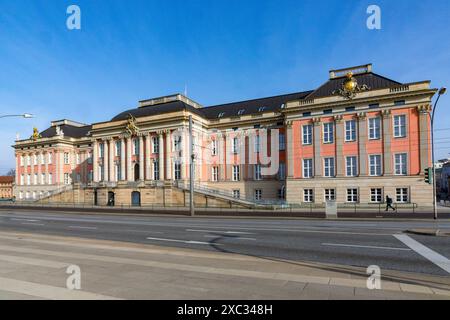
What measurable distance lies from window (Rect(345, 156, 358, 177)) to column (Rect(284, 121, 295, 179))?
23.4 ft

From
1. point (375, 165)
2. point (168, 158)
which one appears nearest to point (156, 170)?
point (168, 158)

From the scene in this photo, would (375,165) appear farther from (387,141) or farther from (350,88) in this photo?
(350,88)

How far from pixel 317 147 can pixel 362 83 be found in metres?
10.3

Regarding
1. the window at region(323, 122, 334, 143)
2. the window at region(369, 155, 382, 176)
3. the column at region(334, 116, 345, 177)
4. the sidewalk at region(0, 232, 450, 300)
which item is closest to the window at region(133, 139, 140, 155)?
the window at region(323, 122, 334, 143)

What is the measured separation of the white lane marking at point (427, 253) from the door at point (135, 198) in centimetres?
4019

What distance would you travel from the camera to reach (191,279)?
693cm

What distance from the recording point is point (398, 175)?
119 feet

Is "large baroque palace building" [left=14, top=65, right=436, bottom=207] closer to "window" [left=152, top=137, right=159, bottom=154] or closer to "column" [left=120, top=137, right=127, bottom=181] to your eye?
"column" [left=120, top=137, right=127, bottom=181]

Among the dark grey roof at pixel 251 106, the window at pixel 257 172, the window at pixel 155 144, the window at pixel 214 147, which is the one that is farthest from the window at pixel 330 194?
the window at pixel 155 144

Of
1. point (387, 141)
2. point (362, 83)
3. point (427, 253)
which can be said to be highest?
point (362, 83)

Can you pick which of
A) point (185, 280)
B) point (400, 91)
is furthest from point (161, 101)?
point (185, 280)

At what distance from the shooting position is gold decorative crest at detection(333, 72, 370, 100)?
38.6 metres

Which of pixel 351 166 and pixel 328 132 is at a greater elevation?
pixel 328 132

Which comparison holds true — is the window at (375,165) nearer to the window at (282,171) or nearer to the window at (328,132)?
the window at (328,132)
